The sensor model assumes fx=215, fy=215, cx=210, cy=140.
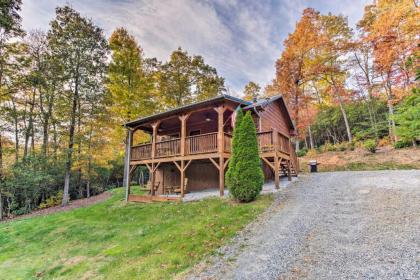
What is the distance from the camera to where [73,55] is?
14523 mm

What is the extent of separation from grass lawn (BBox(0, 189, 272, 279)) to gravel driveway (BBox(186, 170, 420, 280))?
24.3 inches

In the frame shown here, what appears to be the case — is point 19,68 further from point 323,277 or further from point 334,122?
point 334,122

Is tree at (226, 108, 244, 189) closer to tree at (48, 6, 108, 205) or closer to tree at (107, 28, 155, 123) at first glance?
tree at (107, 28, 155, 123)

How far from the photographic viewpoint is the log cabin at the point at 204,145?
32.1 ft

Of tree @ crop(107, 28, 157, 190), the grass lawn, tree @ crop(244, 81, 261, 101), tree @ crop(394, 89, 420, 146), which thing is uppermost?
tree @ crop(244, 81, 261, 101)

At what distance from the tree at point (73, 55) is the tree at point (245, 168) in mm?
11945

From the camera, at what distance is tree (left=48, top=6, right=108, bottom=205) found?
14203 mm

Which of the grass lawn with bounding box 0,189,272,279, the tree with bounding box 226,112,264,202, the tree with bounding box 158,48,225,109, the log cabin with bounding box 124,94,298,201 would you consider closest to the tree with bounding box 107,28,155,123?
the tree with bounding box 158,48,225,109

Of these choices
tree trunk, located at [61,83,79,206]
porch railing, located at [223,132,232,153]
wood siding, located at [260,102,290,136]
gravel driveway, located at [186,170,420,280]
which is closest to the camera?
gravel driveway, located at [186,170,420,280]

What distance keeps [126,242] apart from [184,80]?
16.4 m

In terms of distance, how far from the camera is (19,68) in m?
12.6

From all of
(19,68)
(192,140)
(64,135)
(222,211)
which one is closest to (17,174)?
(64,135)

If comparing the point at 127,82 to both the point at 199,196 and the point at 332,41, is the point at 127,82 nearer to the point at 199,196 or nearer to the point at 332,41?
the point at 199,196

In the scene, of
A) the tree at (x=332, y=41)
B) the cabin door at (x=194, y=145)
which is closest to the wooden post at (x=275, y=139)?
the cabin door at (x=194, y=145)
